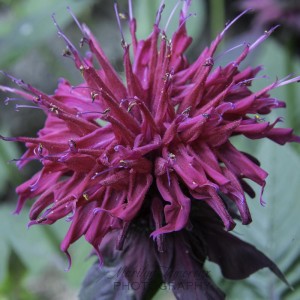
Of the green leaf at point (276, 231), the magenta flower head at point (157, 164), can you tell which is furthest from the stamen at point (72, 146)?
the green leaf at point (276, 231)

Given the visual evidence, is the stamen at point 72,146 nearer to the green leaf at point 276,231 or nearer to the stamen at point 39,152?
the stamen at point 39,152

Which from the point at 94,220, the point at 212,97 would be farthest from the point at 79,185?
the point at 212,97

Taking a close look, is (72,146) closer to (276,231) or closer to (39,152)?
(39,152)

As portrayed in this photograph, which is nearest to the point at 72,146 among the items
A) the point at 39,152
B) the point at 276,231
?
the point at 39,152

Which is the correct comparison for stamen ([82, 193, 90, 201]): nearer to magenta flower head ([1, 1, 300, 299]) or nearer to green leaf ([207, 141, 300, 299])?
magenta flower head ([1, 1, 300, 299])

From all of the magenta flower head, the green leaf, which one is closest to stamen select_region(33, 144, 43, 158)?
the magenta flower head
